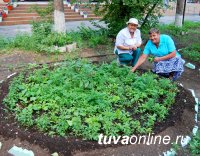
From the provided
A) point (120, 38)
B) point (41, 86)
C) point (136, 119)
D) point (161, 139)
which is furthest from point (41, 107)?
point (120, 38)

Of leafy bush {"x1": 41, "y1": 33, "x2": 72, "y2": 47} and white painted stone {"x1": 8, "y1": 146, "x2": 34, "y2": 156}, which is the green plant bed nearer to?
white painted stone {"x1": 8, "y1": 146, "x2": 34, "y2": 156}

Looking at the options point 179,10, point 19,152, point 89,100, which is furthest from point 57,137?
point 179,10

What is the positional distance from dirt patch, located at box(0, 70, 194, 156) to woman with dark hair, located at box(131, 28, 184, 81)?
0.90m

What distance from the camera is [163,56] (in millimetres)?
5586

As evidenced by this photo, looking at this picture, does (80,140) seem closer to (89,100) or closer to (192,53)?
(89,100)

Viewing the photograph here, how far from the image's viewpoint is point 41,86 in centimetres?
468

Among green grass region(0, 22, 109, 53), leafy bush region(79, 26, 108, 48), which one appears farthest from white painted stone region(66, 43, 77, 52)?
leafy bush region(79, 26, 108, 48)

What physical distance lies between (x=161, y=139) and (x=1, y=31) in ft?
31.6

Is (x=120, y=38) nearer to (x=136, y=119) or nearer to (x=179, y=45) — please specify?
(x=136, y=119)

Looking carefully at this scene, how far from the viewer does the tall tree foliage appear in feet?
29.2

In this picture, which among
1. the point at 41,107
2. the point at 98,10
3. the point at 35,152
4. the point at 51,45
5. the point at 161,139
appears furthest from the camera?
the point at 98,10

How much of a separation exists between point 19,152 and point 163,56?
3209mm

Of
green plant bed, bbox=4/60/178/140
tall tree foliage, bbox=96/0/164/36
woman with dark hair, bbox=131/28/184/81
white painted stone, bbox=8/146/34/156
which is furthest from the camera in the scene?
tall tree foliage, bbox=96/0/164/36

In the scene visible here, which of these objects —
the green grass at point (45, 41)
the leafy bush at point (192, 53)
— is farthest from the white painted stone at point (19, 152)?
the leafy bush at point (192, 53)
